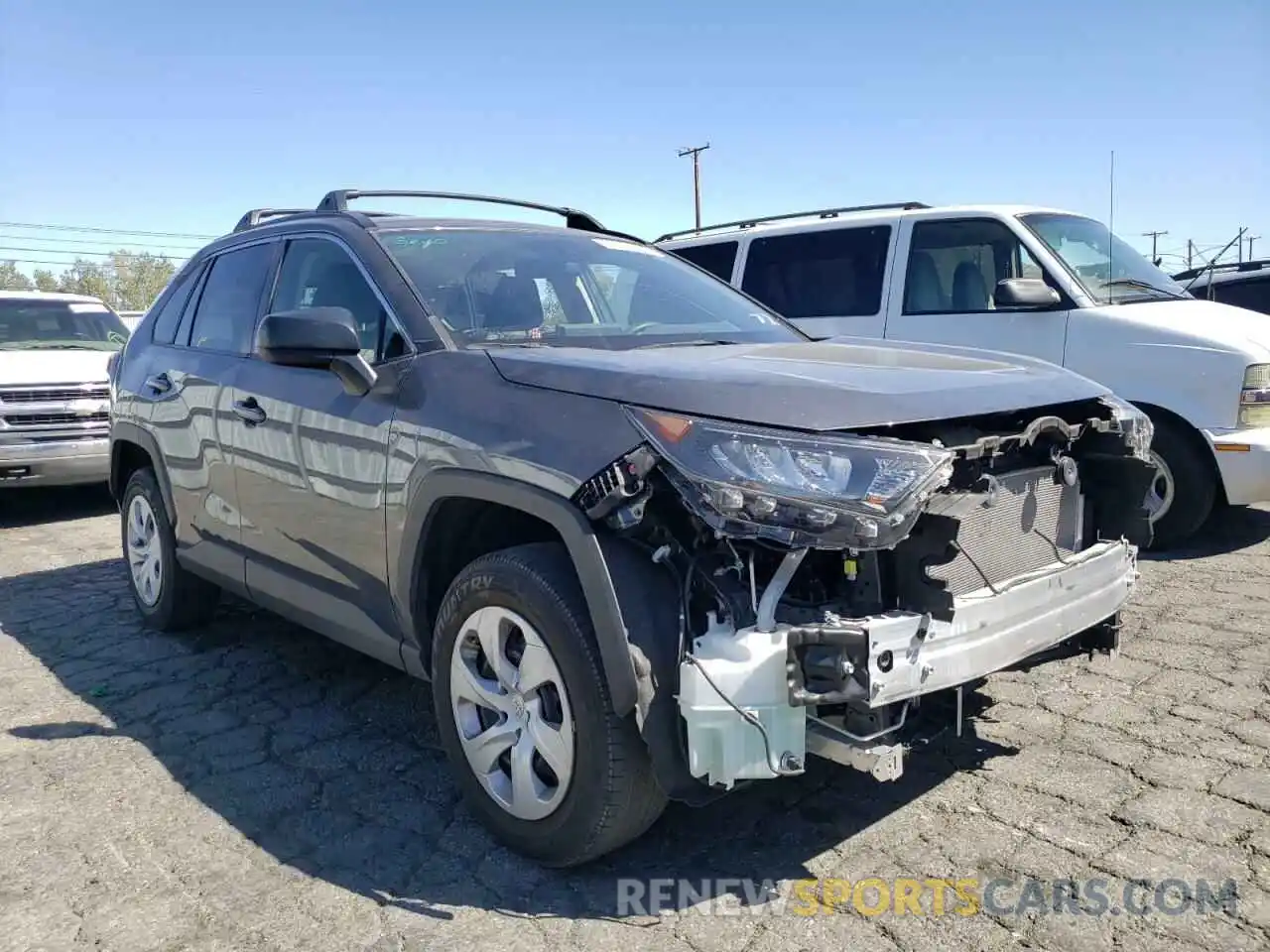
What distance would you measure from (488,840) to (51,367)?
7.51m

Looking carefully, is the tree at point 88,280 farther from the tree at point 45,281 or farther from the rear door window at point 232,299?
the rear door window at point 232,299

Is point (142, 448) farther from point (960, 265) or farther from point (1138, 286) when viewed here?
point (1138, 286)

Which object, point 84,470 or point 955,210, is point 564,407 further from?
point 84,470

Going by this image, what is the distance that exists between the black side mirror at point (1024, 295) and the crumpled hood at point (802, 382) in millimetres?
2756

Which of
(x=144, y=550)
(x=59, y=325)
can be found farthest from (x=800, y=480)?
(x=59, y=325)

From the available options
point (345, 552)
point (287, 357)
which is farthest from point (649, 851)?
point (287, 357)

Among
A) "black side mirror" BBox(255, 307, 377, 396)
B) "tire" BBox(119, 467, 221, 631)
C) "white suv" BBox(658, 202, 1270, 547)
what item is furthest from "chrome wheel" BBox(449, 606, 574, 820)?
"white suv" BBox(658, 202, 1270, 547)

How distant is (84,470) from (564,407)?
23.4 ft

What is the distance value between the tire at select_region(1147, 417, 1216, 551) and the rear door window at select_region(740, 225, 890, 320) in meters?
2.00

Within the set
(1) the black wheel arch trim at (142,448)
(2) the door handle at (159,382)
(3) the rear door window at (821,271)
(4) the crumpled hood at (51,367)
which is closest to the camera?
(2) the door handle at (159,382)

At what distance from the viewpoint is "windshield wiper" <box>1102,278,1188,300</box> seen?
249 inches

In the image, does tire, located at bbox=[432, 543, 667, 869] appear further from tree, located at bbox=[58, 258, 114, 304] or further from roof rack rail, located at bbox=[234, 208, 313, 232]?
tree, located at bbox=[58, 258, 114, 304]

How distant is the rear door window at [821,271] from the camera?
705 cm

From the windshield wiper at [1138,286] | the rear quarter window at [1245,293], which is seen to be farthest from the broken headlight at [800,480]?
the rear quarter window at [1245,293]
